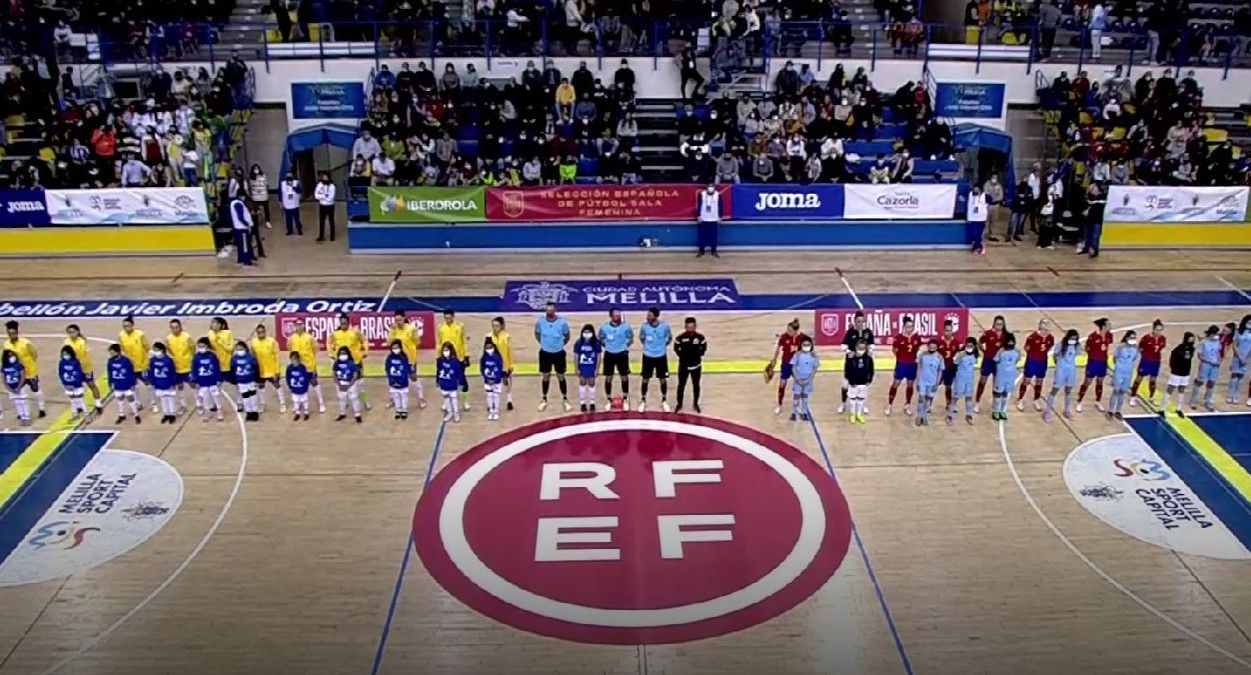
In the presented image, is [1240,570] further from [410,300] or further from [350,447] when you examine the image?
[410,300]

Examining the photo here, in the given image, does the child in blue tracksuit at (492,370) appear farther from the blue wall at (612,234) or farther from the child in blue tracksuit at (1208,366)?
the child in blue tracksuit at (1208,366)

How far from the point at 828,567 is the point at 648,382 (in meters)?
5.57

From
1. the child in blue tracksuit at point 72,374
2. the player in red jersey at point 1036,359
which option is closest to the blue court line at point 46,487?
the child in blue tracksuit at point 72,374

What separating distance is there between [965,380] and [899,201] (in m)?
10.3

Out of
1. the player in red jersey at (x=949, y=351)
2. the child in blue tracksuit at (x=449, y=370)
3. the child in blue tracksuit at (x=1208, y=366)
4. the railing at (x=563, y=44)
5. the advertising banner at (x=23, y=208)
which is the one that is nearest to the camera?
the child in blue tracksuit at (x=449, y=370)

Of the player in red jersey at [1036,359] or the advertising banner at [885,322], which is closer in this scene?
the player in red jersey at [1036,359]

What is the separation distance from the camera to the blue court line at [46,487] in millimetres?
13016

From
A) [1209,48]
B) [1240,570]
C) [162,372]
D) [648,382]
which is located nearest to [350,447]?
[162,372]

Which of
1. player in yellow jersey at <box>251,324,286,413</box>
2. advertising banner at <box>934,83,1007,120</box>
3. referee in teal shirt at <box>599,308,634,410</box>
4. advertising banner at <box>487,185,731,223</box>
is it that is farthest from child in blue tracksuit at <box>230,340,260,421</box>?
advertising banner at <box>934,83,1007,120</box>

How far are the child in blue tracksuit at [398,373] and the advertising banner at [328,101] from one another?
47.9 ft

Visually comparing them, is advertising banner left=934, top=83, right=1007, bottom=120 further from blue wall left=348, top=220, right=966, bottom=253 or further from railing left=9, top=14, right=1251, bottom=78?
blue wall left=348, top=220, right=966, bottom=253

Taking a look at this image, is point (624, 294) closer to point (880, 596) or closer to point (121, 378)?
point (121, 378)

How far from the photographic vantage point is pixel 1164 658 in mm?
10664

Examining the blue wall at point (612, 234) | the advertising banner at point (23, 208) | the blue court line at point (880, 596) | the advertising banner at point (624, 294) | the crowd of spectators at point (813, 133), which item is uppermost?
the crowd of spectators at point (813, 133)
